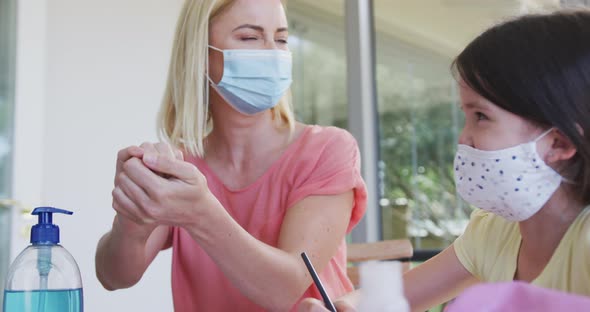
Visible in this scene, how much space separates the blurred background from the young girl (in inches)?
76.3

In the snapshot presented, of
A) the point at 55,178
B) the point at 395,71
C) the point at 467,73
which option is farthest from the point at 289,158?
the point at 395,71

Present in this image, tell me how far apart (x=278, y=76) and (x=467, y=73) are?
0.62 metres

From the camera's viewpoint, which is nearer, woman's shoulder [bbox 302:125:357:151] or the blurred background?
woman's shoulder [bbox 302:125:357:151]

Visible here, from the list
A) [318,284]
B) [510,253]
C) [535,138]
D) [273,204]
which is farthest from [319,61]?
[318,284]

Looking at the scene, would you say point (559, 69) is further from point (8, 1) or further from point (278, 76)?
point (8, 1)

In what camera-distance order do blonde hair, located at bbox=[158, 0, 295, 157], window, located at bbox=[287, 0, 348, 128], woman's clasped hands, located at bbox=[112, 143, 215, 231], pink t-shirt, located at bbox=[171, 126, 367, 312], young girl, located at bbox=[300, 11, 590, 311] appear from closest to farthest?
young girl, located at bbox=[300, 11, 590, 311] < woman's clasped hands, located at bbox=[112, 143, 215, 231] < pink t-shirt, located at bbox=[171, 126, 367, 312] < blonde hair, located at bbox=[158, 0, 295, 157] < window, located at bbox=[287, 0, 348, 128]

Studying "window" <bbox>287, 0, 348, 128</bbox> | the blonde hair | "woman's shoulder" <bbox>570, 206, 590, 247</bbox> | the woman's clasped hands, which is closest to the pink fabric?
"woman's shoulder" <bbox>570, 206, 590, 247</bbox>

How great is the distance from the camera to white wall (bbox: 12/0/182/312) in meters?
2.80

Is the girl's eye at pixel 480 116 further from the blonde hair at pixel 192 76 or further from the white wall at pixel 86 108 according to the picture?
Result: the white wall at pixel 86 108

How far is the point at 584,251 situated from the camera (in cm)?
93

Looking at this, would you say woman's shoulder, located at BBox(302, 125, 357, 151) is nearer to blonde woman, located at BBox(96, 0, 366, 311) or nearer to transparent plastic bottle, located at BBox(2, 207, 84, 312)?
blonde woman, located at BBox(96, 0, 366, 311)

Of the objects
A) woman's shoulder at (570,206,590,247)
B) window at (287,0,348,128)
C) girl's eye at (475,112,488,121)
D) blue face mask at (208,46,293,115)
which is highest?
window at (287,0,348,128)

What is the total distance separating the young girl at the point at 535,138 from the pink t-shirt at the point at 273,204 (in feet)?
1.27

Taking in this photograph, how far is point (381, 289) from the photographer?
2.17 ft
